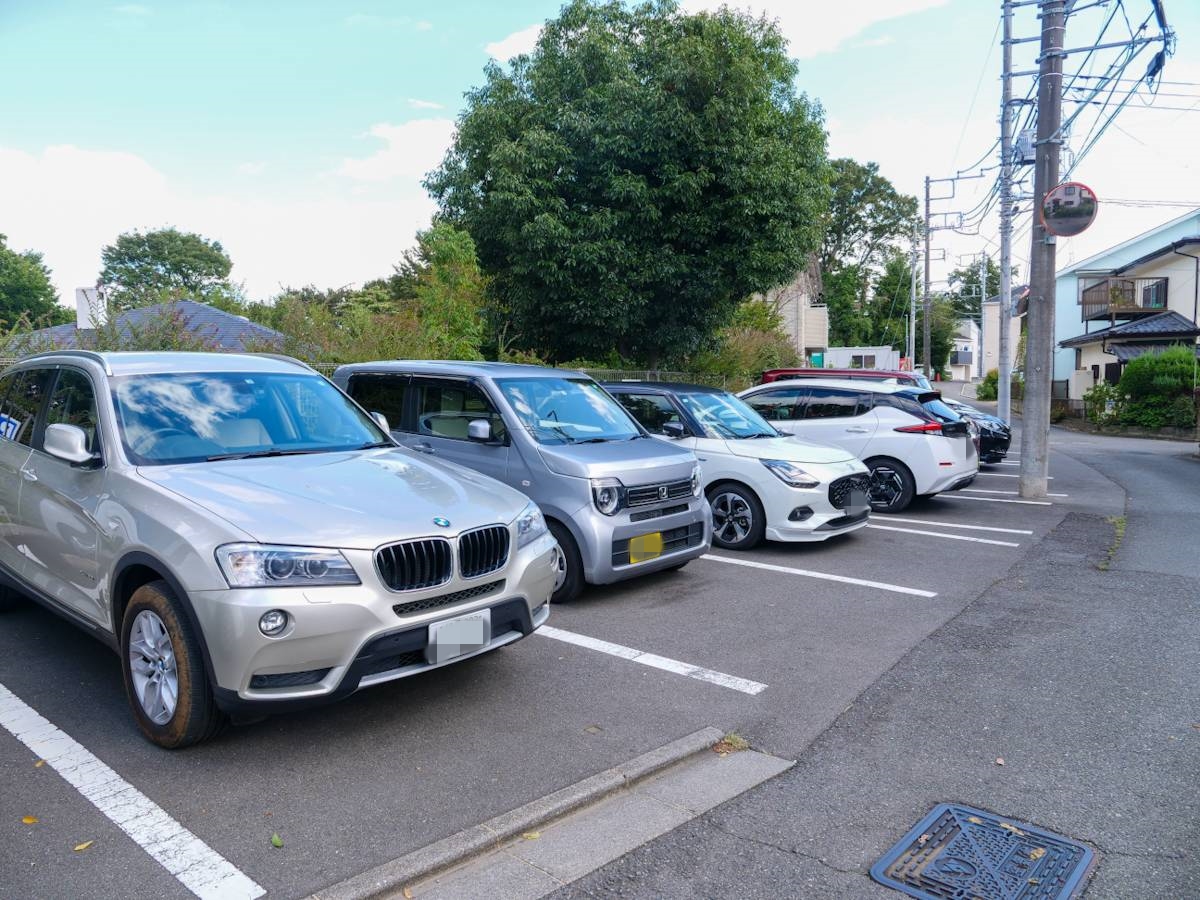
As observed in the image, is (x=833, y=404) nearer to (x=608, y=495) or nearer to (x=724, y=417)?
(x=724, y=417)

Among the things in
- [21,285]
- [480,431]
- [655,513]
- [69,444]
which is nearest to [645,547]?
[655,513]

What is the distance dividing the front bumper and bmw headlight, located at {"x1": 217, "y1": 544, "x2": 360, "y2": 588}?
0.10 ft

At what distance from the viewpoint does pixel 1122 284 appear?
38.2 meters

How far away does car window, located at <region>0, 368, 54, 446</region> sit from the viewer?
499 cm

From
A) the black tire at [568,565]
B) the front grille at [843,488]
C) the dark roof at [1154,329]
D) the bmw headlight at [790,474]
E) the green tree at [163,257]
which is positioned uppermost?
the green tree at [163,257]

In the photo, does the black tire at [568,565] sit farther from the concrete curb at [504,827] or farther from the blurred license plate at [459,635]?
the concrete curb at [504,827]

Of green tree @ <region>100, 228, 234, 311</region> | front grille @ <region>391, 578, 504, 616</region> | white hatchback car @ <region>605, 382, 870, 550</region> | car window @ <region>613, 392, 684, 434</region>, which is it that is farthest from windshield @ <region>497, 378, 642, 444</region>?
green tree @ <region>100, 228, 234, 311</region>

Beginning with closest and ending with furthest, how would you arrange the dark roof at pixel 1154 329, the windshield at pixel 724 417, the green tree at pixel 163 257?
the windshield at pixel 724 417 < the dark roof at pixel 1154 329 < the green tree at pixel 163 257

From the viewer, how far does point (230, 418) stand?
182 inches

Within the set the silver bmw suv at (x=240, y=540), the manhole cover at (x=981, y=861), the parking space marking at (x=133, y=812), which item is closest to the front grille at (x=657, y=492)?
the silver bmw suv at (x=240, y=540)

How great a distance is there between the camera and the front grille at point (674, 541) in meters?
6.14

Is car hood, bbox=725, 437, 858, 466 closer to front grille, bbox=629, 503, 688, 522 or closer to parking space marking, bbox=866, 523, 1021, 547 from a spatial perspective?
parking space marking, bbox=866, 523, 1021, 547

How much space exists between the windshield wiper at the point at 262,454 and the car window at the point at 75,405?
587 mm

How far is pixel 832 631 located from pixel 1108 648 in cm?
168
